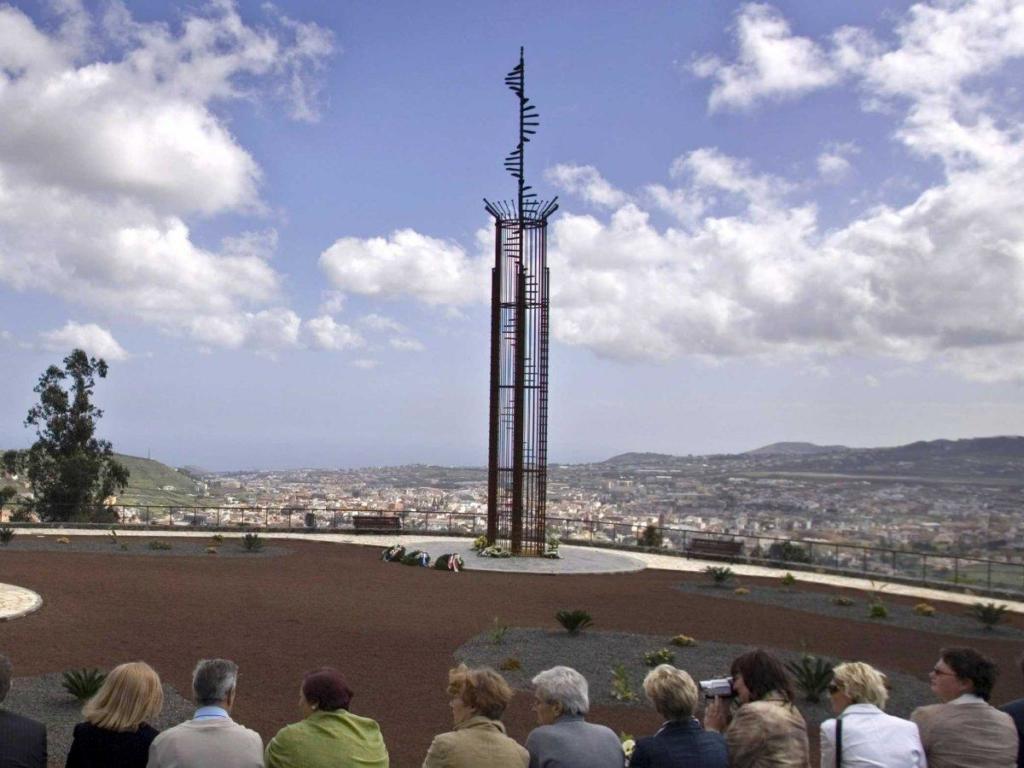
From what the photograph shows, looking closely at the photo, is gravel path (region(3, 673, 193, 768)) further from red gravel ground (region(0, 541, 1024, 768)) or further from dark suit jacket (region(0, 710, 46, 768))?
dark suit jacket (region(0, 710, 46, 768))

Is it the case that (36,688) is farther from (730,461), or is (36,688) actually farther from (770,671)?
(730,461)

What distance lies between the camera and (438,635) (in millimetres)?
12398

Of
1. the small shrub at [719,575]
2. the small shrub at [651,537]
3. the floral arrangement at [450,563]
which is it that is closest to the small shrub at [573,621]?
the small shrub at [719,575]

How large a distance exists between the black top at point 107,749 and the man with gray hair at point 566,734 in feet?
6.08

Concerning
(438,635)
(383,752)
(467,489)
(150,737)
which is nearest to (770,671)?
(383,752)

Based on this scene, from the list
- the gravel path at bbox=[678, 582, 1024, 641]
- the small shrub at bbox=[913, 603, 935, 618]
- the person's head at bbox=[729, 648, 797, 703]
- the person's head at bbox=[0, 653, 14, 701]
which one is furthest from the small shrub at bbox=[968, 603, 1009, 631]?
the person's head at bbox=[0, 653, 14, 701]

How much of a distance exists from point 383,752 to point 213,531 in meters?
24.5

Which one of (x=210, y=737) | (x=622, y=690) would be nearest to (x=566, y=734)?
(x=210, y=737)

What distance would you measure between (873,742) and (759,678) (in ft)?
1.99

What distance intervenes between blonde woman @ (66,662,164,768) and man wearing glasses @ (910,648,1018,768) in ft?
12.8

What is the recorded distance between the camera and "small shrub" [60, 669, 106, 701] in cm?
831

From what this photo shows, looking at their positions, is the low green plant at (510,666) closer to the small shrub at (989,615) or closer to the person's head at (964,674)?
the person's head at (964,674)

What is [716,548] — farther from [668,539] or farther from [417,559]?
[417,559]

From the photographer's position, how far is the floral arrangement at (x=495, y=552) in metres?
21.7
